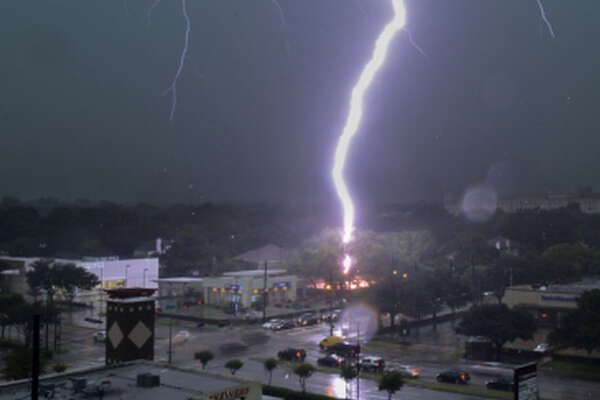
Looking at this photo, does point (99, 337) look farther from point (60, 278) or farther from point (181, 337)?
point (60, 278)

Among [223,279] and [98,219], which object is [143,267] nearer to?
[223,279]

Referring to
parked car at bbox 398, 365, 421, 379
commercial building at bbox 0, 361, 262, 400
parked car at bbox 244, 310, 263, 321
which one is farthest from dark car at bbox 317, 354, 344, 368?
parked car at bbox 244, 310, 263, 321

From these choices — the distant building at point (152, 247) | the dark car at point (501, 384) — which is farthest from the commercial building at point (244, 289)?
the distant building at point (152, 247)

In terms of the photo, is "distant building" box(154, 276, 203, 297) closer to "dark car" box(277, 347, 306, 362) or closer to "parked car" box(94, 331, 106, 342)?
"parked car" box(94, 331, 106, 342)

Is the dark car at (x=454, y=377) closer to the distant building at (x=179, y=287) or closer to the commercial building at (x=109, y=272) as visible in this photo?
the distant building at (x=179, y=287)

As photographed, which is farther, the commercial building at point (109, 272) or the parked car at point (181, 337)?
the commercial building at point (109, 272)

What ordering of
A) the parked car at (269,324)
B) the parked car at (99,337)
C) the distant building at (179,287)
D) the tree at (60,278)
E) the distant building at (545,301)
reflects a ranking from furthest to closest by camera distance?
the distant building at (179,287)
the tree at (60,278)
the parked car at (269,324)
the parked car at (99,337)
the distant building at (545,301)

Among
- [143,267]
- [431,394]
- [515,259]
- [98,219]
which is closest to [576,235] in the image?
[515,259]
